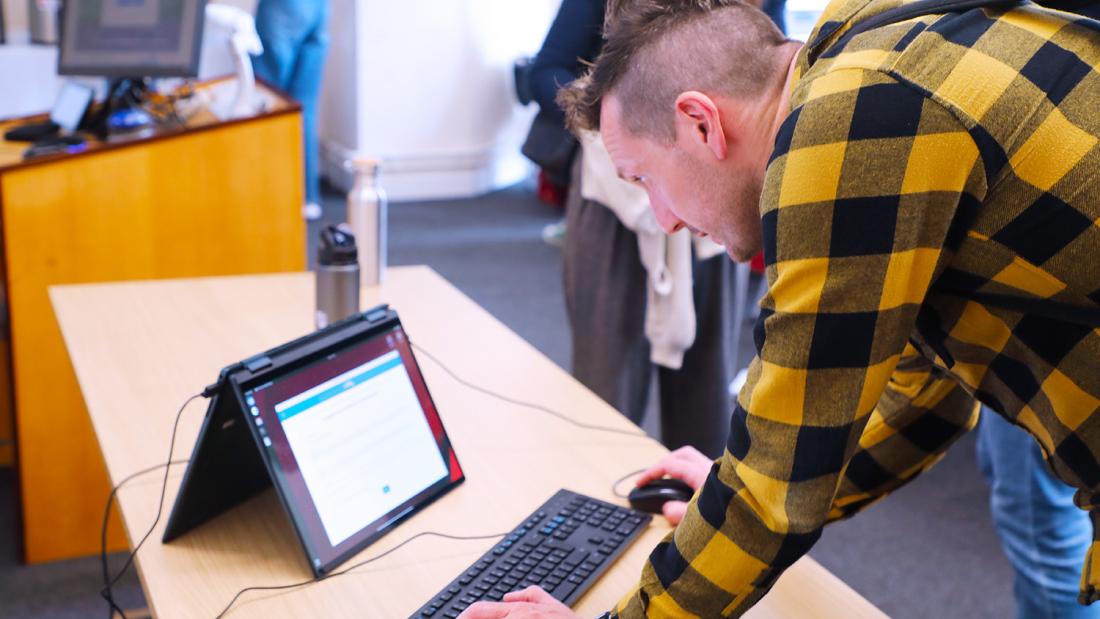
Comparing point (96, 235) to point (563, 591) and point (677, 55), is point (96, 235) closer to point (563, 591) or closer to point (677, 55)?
point (563, 591)

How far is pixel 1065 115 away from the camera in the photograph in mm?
797

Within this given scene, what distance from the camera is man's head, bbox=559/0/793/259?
976mm

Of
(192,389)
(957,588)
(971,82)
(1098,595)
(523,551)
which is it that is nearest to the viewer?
(971,82)

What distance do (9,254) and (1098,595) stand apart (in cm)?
195

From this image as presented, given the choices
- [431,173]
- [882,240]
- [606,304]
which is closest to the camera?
[882,240]

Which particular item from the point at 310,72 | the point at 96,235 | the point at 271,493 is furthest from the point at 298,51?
the point at 271,493

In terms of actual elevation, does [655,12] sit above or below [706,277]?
above

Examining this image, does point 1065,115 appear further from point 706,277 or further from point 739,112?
point 706,277

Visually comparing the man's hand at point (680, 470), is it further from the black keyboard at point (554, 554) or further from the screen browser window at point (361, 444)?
the screen browser window at point (361, 444)

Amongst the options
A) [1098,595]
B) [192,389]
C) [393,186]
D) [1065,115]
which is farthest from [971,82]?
[393,186]

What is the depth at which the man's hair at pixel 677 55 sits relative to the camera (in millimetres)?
980

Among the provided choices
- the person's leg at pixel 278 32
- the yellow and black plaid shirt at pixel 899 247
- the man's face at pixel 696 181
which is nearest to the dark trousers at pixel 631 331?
the man's face at pixel 696 181

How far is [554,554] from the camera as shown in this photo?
3.95 ft

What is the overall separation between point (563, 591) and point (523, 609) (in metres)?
0.12
